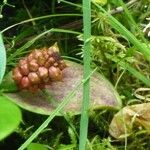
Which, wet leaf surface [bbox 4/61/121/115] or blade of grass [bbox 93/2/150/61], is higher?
blade of grass [bbox 93/2/150/61]

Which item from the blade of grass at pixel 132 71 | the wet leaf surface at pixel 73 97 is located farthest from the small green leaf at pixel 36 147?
the blade of grass at pixel 132 71

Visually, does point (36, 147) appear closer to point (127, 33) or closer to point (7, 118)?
point (7, 118)

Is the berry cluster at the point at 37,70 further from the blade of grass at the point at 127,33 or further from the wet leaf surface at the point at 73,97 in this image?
the blade of grass at the point at 127,33

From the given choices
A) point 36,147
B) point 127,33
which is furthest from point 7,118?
point 127,33

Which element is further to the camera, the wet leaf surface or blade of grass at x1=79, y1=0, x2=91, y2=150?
Result: the wet leaf surface

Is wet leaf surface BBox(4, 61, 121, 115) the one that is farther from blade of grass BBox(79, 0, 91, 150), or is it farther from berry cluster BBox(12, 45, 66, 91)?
blade of grass BBox(79, 0, 91, 150)

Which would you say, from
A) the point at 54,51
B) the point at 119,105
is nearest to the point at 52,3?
the point at 54,51

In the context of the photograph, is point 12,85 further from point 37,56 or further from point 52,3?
point 52,3

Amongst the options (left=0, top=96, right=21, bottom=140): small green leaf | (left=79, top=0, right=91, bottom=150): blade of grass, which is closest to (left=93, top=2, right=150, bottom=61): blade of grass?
(left=79, top=0, right=91, bottom=150): blade of grass
